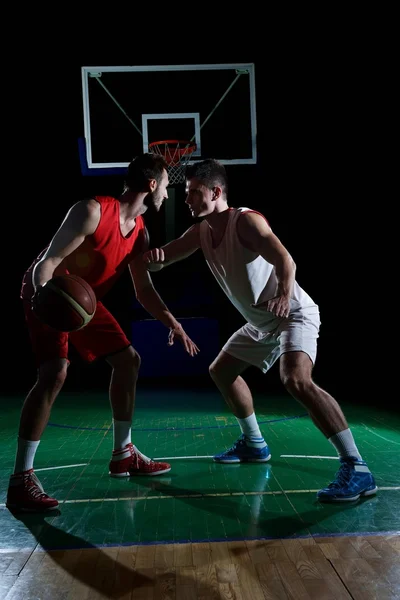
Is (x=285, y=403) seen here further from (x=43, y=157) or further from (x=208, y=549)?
(x=43, y=157)

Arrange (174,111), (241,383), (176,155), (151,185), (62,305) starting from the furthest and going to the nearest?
(174,111), (176,155), (241,383), (151,185), (62,305)

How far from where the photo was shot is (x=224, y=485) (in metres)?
3.25

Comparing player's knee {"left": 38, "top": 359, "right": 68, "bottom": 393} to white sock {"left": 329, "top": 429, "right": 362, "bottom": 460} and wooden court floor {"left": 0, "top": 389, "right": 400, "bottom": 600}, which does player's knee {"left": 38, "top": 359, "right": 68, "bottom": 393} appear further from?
white sock {"left": 329, "top": 429, "right": 362, "bottom": 460}

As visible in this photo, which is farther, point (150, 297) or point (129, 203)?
point (150, 297)

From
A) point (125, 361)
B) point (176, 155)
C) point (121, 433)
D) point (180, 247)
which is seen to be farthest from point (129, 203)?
point (176, 155)

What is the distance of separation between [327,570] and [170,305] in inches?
292

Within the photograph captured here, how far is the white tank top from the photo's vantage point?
334 cm

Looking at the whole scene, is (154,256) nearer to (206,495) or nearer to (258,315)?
(258,315)

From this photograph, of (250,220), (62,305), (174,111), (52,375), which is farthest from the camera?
(174,111)

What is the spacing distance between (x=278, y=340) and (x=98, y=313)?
1036 mm

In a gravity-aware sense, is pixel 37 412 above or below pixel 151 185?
below

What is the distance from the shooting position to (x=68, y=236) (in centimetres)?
301

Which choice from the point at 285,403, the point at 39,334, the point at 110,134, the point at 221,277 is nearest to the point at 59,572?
Answer: the point at 39,334

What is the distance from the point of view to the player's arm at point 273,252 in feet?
9.95
